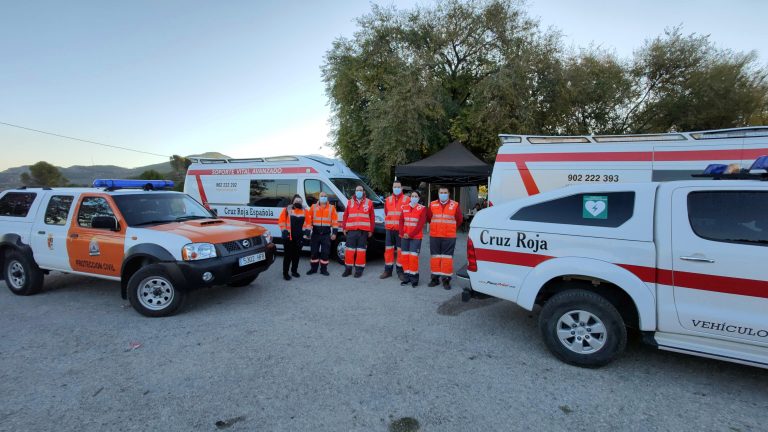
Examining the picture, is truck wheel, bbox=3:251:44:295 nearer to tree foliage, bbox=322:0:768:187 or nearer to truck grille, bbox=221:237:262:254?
truck grille, bbox=221:237:262:254

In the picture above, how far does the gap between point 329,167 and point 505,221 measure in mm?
5459

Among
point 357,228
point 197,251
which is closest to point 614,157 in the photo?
point 357,228

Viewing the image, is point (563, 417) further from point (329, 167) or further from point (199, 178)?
point (199, 178)

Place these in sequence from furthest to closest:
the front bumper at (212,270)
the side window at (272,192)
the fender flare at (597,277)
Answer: the side window at (272,192), the front bumper at (212,270), the fender flare at (597,277)

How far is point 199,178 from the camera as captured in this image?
9.55 meters

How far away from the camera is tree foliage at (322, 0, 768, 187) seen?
1396 centimetres

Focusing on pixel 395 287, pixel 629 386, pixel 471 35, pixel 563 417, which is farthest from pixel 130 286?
pixel 471 35

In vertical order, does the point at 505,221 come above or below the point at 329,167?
below

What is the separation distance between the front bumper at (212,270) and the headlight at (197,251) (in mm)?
52

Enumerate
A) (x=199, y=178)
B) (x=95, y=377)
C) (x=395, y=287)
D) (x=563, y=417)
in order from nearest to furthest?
(x=563, y=417) → (x=95, y=377) → (x=395, y=287) → (x=199, y=178)

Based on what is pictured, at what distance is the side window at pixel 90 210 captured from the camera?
5.09 m

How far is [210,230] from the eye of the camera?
16.4 feet

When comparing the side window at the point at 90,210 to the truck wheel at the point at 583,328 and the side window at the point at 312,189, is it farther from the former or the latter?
the truck wheel at the point at 583,328

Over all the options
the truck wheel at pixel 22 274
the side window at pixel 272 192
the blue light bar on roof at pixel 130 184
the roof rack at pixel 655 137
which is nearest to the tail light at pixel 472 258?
the roof rack at pixel 655 137
